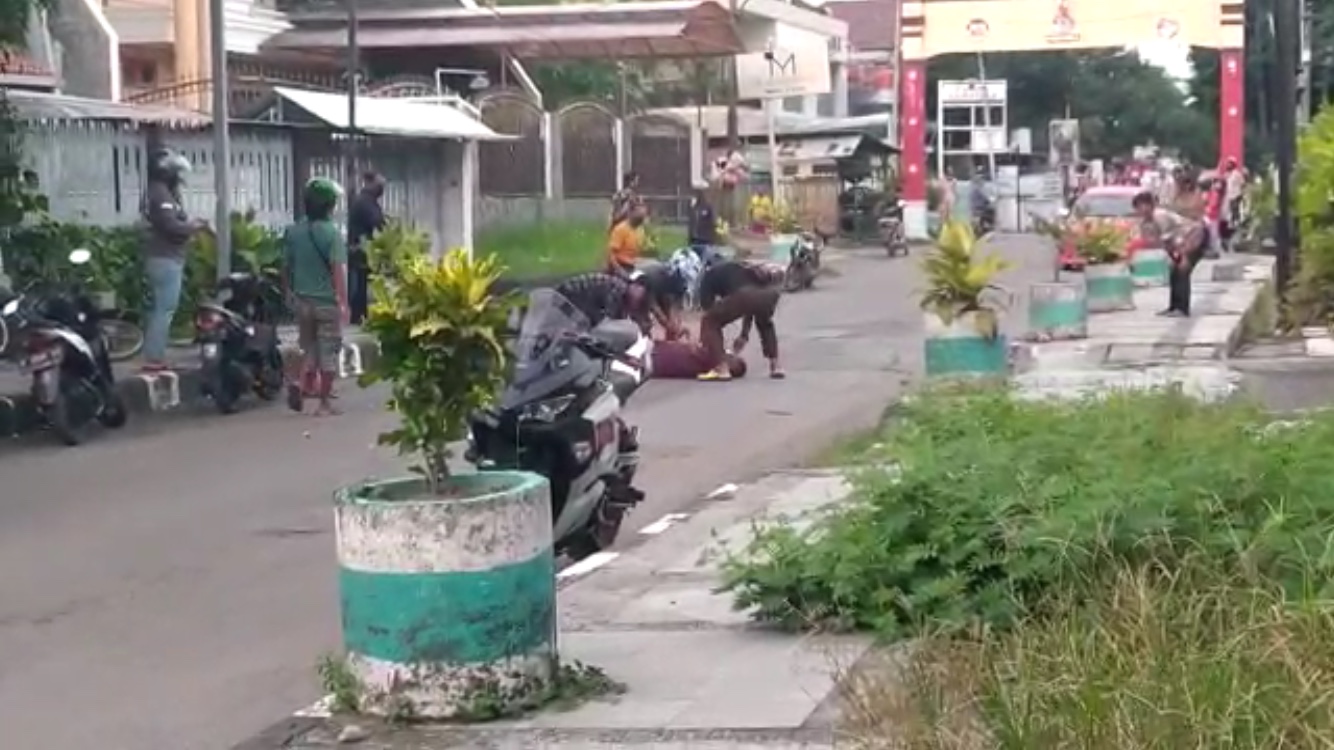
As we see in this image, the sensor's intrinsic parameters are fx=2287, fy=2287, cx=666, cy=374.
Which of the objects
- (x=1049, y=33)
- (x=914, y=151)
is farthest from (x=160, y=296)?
(x=914, y=151)

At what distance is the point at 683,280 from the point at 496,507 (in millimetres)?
17238

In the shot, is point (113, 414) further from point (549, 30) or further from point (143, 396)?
point (549, 30)

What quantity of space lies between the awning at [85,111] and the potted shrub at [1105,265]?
9.39 m

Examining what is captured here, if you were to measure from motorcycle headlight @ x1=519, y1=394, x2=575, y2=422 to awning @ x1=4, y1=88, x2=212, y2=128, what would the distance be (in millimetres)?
10904

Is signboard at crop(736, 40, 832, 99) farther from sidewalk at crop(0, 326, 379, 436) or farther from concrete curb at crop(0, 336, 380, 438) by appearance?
concrete curb at crop(0, 336, 380, 438)

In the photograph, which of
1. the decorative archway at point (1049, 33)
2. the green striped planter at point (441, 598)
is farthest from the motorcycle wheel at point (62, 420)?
the decorative archway at point (1049, 33)

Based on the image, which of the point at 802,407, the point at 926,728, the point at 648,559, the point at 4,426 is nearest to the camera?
the point at 926,728

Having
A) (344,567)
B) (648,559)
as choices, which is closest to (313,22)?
(648,559)

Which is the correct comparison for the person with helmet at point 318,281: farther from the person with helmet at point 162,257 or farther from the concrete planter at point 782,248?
the concrete planter at point 782,248

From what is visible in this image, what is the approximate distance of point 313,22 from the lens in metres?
36.8

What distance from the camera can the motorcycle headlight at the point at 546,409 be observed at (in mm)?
9758

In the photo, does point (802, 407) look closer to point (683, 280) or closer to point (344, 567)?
point (683, 280)

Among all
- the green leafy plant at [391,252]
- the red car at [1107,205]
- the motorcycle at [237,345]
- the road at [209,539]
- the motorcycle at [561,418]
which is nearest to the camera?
the green leafy plant at [391,252]

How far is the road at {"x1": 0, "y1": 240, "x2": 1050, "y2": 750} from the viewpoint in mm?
7863
